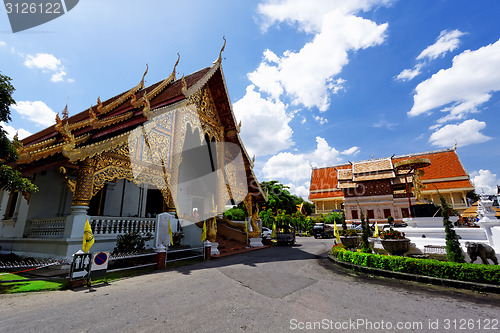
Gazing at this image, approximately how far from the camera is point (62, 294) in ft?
15.3

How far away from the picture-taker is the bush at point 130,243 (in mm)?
7586

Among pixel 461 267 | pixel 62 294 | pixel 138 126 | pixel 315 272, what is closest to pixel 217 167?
pixel 138 126

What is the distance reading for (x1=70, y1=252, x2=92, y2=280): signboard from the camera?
17.0 ft

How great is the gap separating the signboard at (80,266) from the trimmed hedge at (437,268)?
7.92m

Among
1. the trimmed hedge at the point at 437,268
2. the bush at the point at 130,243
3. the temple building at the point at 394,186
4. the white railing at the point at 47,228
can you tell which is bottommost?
the trimmed hedge at the point at 437,268

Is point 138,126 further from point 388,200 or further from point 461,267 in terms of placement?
point 388,200

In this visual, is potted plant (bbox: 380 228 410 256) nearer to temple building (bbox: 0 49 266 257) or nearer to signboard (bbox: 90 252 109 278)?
temple building (bbox: 0 49 266 257)

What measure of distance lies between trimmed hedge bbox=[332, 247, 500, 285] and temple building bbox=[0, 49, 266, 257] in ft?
21.6

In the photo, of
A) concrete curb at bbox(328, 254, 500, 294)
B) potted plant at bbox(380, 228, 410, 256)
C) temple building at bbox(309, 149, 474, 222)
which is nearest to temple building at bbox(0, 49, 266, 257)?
concrete curb at bbox(328, 254, 500, 294)

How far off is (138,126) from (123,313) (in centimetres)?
670

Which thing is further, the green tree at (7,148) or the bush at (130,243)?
the bush at (130,243)

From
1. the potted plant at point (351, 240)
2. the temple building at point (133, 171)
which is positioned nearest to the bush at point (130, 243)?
the temple building at point (133, 171)

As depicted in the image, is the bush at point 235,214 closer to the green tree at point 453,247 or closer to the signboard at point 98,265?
the signboard at point 98,265

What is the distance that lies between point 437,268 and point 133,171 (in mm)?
9601
